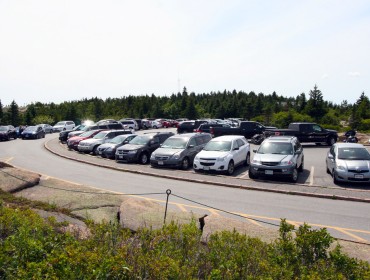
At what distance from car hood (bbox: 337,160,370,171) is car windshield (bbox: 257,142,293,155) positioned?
7.42ft

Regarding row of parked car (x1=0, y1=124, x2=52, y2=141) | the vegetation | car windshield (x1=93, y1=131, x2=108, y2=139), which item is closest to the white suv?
car windshield (x1=93, y1=131, x2=108, y2=139)

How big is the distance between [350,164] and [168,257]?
12.4 meters

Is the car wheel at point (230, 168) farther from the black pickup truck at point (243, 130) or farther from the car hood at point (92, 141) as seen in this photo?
the black pickup truck at point (243, 130)

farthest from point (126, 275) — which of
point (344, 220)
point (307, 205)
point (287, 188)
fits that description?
point (287, 188)

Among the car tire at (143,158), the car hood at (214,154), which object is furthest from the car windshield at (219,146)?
the car tire at (143,158)

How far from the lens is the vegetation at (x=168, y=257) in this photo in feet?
12.2

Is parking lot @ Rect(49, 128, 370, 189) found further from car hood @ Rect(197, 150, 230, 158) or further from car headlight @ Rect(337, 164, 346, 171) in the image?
car hood @ Rect(197, 150, 230, 158)

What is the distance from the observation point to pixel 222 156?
1673 centimetres

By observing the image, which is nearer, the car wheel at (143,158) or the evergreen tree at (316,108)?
the car wheel at (143,158)

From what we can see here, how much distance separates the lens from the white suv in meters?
16.6

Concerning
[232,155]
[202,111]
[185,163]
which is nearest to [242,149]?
[232,155]

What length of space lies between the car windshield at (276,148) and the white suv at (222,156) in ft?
5.53

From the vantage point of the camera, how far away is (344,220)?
382 inches

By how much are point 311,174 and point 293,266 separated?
1365 cm
